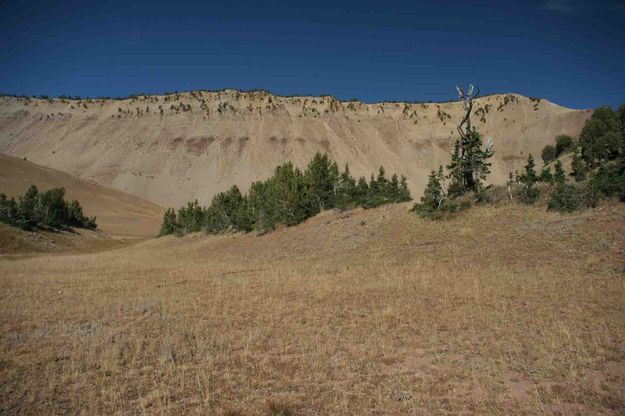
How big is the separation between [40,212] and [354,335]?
217 ft

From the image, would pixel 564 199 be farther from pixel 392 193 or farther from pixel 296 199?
pixel 296 199

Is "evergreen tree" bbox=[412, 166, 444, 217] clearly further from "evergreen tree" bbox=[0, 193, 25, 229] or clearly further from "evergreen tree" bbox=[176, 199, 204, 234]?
"evergreen tree" bbox=[0, 193, 25, 229]

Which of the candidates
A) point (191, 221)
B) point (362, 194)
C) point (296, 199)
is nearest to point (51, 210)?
point (191, 221)

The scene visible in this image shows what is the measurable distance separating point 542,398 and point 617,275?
9828 mm

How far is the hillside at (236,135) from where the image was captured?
126 m

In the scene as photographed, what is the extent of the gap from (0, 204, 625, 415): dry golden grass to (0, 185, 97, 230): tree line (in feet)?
133

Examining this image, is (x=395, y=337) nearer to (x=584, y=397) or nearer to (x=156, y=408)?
(x=584, y=397)

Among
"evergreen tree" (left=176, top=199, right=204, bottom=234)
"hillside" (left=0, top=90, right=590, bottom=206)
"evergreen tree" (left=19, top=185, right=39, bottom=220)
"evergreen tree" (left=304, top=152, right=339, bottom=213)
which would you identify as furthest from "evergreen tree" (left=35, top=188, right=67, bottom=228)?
"hillside" (left=0, top=90, right=590, bottom=206)

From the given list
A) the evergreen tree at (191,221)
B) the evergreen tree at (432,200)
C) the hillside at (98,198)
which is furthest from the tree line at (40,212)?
the evergreen tree at (432,200)

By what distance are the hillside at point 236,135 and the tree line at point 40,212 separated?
41.7 m

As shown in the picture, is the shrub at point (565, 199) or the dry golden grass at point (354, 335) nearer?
the dry golden grass at point (354, 335)

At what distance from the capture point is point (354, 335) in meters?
9.70

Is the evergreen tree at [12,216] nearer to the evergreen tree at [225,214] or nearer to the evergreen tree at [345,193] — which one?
the evergreen tree at [225,214]

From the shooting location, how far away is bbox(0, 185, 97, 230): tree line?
177 ft
